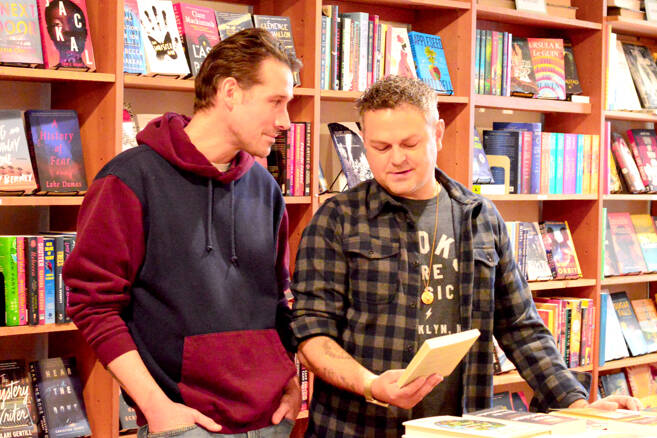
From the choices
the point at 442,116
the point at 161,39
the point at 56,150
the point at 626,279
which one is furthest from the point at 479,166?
the point at 56,150

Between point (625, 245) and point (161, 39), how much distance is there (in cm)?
263

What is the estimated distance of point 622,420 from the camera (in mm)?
1658

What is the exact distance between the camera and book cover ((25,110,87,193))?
104 inches

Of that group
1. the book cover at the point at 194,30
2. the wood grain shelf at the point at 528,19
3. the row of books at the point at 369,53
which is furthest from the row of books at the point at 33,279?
the wood grain shelf at the point at 528,19

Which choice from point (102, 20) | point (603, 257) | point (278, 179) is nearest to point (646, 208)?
point (603, 257)

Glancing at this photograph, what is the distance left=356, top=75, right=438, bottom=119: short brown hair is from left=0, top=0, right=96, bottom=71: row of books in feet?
3.87

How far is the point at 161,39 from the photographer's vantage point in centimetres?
285

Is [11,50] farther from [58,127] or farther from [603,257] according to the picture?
[603,257]

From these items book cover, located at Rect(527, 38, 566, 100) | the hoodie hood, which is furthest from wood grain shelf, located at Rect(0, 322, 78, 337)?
book cover, located at Rect(527, 38, 566, 100)

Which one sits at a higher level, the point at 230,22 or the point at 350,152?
the point at 230,22

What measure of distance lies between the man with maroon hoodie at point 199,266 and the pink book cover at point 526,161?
84.6 inches

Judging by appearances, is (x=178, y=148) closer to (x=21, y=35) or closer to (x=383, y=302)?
(x=383, y=302)

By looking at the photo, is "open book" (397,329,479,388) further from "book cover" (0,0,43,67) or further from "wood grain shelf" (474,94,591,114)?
"wood grain shelf" (474,94,591,114)

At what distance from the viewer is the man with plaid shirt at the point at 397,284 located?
1.84 meters
